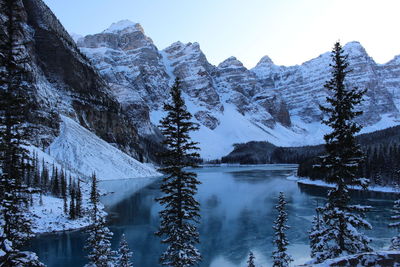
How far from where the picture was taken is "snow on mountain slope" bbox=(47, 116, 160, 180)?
4872 inches

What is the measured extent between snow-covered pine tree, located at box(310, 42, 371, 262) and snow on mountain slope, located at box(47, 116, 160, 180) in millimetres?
109101

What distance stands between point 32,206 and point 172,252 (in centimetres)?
4462

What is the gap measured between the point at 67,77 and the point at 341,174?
17708cm

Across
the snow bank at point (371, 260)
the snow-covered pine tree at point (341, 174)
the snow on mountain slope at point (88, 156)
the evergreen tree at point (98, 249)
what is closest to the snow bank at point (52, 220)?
the evergreen tree at point (98, 249)

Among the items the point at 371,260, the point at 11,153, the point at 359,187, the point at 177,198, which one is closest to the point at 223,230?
the point at 177,198

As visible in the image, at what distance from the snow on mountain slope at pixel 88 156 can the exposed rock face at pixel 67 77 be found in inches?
741

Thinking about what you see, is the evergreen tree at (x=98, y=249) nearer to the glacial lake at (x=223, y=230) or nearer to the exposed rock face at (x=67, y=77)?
the glacial lake at (x=223, y=230)

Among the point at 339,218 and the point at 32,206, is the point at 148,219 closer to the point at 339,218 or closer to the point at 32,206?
the point at 32,206

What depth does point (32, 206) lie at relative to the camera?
185ft

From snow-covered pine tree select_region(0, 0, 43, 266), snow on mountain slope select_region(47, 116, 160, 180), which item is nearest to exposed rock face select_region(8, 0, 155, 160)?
snow on mountain slope select_region(47, 116, 160, 180)

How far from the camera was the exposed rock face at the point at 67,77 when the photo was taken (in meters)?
166

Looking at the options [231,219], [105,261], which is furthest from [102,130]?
[105,261]

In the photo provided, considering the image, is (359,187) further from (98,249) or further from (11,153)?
(11,153)

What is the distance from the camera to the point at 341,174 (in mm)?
20172
